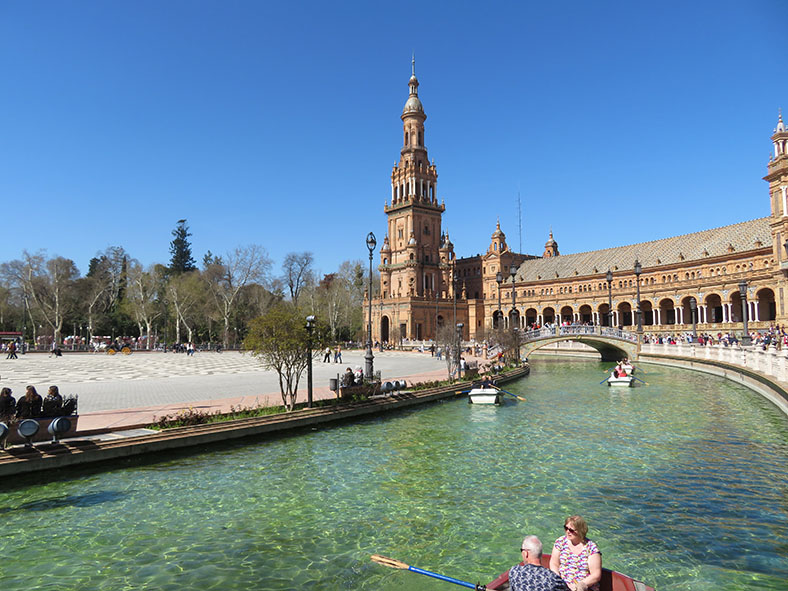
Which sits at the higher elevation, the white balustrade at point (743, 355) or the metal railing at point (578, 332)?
the metal railing at point (578, 332)

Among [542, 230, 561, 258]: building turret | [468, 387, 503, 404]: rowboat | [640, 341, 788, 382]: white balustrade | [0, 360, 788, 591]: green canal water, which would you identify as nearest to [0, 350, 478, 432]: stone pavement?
[0, 360, 788, 591]: green canal water

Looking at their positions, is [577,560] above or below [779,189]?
below

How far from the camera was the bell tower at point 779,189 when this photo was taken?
44969 mm

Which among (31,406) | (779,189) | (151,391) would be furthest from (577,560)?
(779,189)

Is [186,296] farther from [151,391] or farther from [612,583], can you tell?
[612,583]

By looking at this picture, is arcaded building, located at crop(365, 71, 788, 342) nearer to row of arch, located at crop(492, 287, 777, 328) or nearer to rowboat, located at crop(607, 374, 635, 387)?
row of arch, located at crop(492, 287, 777, 328)

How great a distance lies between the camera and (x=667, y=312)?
69.2 metres

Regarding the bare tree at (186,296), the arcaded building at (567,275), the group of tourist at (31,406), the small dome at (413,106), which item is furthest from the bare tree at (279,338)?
the small dome at (413,106)

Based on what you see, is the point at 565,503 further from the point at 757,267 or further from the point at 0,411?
the point at 757,267

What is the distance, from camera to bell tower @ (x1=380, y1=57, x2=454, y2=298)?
89062 mm

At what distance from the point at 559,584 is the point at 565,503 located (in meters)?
5.30

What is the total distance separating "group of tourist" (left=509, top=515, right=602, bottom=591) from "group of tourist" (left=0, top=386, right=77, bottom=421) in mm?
11386

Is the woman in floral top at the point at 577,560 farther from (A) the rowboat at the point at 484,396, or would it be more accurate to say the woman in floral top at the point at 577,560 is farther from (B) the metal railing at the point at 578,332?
(B) the metal railing at the point at 578,332

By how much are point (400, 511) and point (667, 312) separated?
7013 centimetres
